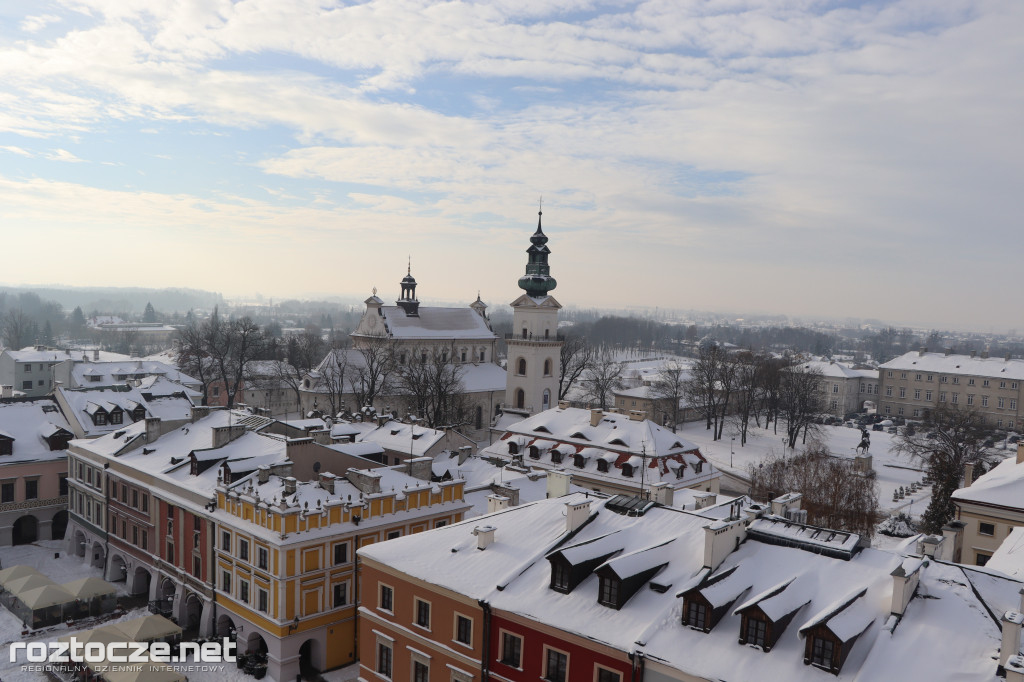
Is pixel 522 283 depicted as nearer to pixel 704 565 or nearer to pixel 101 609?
pixel 101 609

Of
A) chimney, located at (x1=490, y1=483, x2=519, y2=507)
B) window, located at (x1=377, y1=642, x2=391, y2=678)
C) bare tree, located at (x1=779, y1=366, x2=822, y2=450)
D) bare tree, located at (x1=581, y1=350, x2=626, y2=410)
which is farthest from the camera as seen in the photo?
bare tree, located at (x1=581, y1=350, x2=626, y2=410)

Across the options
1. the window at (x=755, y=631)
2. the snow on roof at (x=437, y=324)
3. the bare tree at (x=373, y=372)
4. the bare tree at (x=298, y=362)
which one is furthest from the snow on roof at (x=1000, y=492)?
the bare tree at (x=298, y=362)

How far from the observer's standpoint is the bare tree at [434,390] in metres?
66.1

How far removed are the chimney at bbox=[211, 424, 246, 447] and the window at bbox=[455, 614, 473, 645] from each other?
2131 cm

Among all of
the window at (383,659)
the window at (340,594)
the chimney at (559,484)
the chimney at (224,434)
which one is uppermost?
the chimney at (559,484)

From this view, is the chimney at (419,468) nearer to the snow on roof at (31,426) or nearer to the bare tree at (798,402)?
the snow on roof at (31,426)

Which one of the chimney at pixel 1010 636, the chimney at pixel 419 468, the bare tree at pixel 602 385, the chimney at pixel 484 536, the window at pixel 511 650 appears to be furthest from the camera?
the bare tree at pixel 602 385

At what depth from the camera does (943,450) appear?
61531 mm

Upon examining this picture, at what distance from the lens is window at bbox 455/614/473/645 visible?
63.6ft

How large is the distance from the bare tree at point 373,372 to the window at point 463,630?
49.8m

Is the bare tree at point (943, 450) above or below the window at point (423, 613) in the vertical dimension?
below

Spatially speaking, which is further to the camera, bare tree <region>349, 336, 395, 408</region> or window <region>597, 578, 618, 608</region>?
bare tree <region>349, 336, 395, 408</region>

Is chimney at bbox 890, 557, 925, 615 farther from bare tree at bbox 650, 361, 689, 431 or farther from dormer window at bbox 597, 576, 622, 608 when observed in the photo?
bare tree at bbox 650, 361, 689, 431

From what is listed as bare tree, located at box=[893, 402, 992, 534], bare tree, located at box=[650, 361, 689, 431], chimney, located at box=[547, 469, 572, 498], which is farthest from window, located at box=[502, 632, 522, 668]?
bare tree, located at box=[650, 361, 689, 431]
